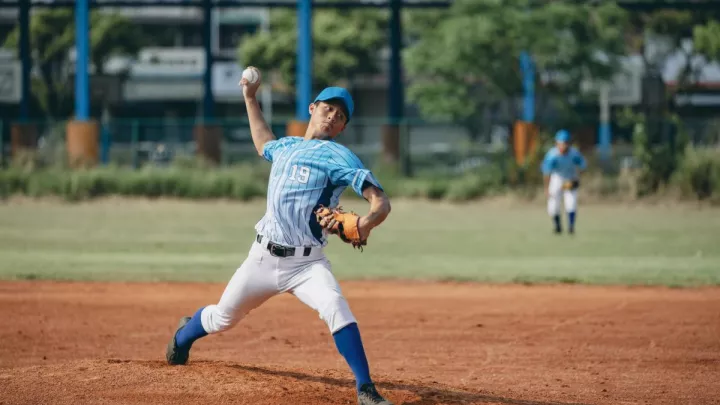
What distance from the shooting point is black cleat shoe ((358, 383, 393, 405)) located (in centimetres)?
664

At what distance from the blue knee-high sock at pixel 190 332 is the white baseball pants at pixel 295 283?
0.54 meters

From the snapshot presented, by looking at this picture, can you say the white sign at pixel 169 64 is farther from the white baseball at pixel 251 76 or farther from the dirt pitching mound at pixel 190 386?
the white baseball at pixel 251 76

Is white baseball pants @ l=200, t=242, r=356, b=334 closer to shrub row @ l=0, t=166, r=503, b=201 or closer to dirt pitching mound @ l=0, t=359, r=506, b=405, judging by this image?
dirt pitching mound @ l=0, t=359, r=506, b=405

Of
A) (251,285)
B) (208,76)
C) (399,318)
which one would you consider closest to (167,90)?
(208,76)

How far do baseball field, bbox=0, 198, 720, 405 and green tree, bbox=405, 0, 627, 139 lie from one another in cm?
1046

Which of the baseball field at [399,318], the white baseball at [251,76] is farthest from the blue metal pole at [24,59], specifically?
the white baseball at [251,76]

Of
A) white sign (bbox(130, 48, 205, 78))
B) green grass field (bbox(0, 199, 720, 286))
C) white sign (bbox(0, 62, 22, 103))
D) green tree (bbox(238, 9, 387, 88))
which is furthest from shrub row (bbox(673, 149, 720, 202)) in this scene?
white sign (bbox(130, 48, 205, 78))

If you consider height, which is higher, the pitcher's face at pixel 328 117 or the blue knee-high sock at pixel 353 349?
the pitcher's face at pixel 328 117

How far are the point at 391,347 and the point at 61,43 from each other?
46.4m

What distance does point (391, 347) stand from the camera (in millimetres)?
10070

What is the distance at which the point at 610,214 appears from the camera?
27.0 meters

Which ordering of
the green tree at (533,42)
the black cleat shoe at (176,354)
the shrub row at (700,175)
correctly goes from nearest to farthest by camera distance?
the black cleat shoe at (176,354) < the shrub row at (700,175) < the green tree at (533,42)

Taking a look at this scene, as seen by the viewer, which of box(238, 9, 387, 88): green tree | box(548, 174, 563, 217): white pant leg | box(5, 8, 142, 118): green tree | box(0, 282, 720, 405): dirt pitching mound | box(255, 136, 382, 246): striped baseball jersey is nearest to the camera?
box(255, 136, 382, 246): striped baseball jersey

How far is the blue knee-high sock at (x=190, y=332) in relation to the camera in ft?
24.5
